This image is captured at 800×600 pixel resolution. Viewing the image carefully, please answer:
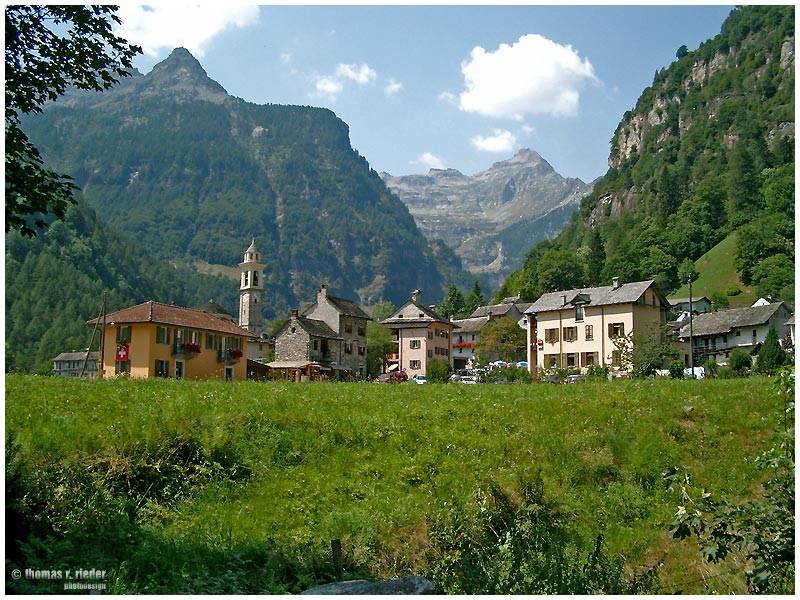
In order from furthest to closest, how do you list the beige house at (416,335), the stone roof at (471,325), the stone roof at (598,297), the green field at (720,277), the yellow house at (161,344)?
the green field at (720,277)
the stone roof at (471,325)
the beige house at (416,335)
the stone roof at (598,297)
the yellow house at (161,344)

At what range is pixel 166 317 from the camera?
49656 millimetres

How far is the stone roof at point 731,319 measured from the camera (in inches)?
3420

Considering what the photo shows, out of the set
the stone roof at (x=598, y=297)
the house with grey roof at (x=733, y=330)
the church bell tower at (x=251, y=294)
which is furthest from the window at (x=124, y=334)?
the church bell tower at (x=251, y=294)

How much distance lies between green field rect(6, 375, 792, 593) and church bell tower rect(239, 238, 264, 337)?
324 ft

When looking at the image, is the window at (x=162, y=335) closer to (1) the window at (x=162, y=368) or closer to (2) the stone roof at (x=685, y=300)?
(1) the window at (x=162, y=368)

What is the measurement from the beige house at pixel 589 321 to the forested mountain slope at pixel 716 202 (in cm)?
4479

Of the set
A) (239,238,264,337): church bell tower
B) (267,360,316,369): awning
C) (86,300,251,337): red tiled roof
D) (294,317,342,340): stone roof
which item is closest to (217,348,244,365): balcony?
(86,300,251,337): red tiled roof

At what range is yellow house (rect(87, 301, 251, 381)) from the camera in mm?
48219

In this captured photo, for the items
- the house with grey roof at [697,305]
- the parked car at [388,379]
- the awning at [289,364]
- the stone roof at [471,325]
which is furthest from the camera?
the house with grey roof at [697,305]

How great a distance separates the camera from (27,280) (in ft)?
472

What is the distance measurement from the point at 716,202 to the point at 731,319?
236 feet

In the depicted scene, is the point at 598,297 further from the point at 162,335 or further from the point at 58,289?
the point at 58,289

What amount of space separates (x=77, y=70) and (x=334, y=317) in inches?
2835

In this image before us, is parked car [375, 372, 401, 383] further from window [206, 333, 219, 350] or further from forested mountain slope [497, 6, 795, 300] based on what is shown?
forested mountain slope [497, 6, 795, 300]
